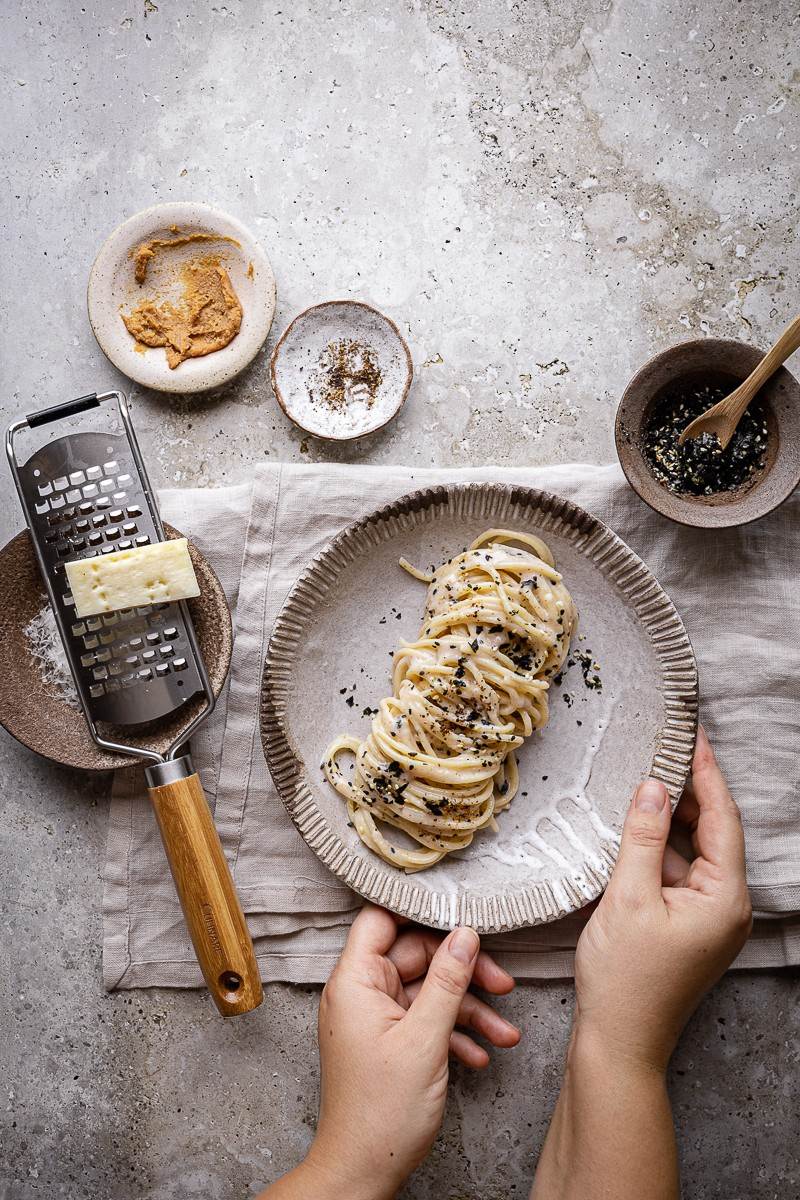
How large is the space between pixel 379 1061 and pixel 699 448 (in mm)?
2372

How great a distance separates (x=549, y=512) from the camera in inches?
125

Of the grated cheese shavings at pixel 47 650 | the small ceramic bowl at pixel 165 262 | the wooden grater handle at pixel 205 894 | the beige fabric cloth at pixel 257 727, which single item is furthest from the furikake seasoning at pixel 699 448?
the grated cheese shavings at pixel 47 650

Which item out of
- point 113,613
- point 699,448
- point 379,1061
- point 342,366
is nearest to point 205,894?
point 379,1061

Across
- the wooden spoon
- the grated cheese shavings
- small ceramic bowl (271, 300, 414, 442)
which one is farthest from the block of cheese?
the wooden spoon

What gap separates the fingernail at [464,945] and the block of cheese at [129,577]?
1.49 metres

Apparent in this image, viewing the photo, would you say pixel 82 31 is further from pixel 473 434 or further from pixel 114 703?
pixel 114 703

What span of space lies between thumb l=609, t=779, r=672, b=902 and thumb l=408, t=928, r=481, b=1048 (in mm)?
552

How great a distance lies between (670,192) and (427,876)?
9.14 ft

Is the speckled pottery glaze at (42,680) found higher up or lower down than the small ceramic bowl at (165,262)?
lower down

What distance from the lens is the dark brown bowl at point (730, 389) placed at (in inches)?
122

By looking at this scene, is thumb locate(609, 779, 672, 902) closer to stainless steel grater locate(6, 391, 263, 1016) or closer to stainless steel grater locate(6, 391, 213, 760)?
stainless steel grater locate(6, 391, 263, 1016)

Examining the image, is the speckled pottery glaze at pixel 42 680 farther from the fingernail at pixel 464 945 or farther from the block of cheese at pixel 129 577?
the fingernail at pixel 464 945

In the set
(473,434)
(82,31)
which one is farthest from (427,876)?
(82,31)

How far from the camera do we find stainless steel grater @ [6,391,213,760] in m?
3.05
